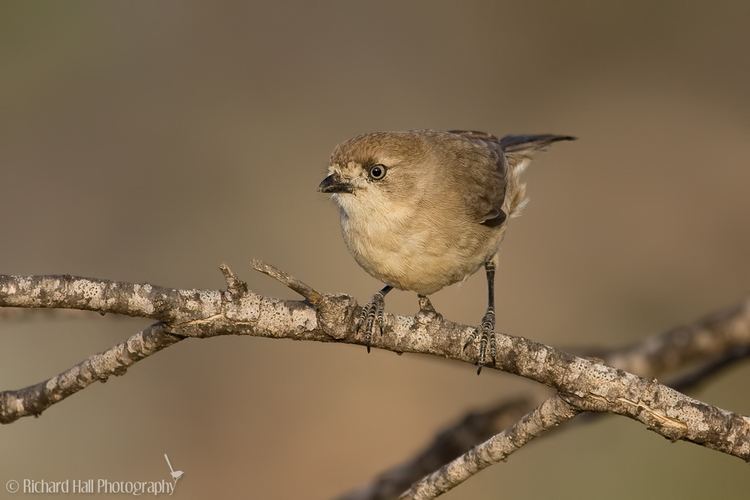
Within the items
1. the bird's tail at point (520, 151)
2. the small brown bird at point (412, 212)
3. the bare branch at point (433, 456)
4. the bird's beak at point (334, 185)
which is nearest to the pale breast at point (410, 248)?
the small brown bird at point (412, 212)

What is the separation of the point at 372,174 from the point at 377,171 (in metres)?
0.04

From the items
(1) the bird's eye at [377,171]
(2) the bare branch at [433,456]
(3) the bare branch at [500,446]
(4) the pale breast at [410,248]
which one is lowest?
(3) the bare branch at [500,446]

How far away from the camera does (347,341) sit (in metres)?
3.63

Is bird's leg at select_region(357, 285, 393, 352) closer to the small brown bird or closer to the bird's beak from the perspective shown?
the small brown bird

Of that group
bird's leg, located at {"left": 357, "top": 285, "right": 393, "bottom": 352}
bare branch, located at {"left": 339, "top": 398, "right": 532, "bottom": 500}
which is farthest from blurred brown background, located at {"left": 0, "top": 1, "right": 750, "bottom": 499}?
bird's leg, located at {"left": 357, "top": 285, "right": 393, "bottom": 352}

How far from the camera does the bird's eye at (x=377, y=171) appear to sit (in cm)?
522

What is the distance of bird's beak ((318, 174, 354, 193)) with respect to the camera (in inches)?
200

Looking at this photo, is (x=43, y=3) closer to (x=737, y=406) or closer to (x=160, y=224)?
(x=160, y=224)

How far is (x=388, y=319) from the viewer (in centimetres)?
386

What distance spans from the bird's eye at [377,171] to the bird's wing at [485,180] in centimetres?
57

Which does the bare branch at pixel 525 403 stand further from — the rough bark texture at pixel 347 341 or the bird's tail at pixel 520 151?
the bird's tail at pixel 520 151

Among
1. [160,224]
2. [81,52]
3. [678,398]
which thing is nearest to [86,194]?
[160,224]

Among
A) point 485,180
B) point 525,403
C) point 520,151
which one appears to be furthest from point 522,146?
point 525,403

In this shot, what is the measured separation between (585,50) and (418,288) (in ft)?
27.2
